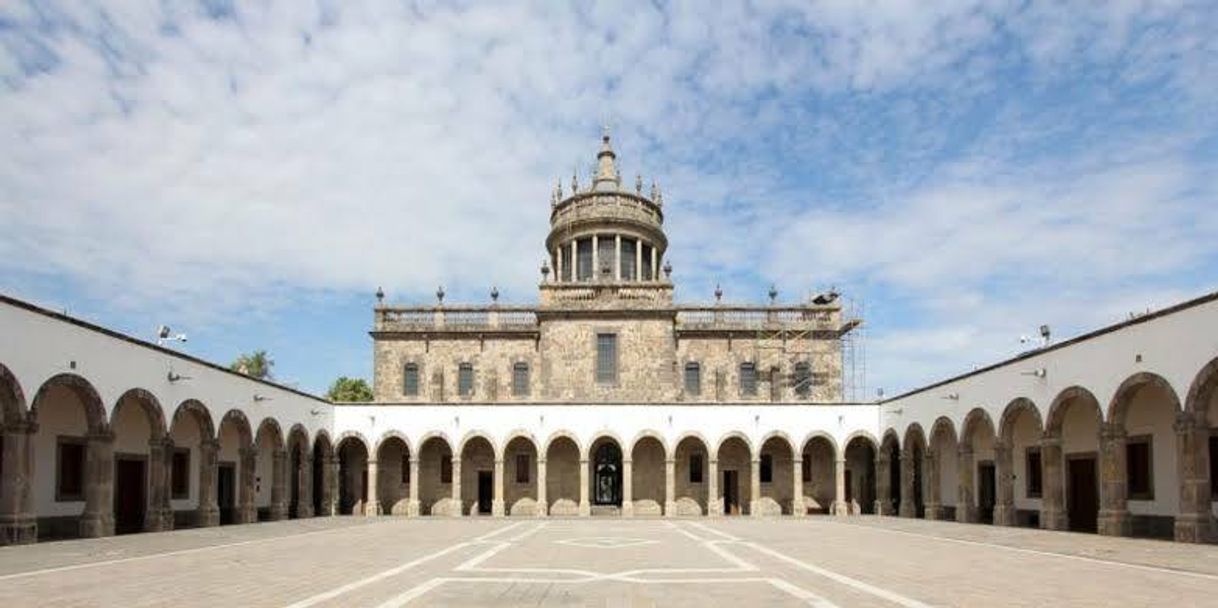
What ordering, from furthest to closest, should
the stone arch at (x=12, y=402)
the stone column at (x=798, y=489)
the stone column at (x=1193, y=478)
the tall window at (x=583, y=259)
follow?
the tall window at (x=583, y=259) < the stone column at (x=798, y=489) < the stone column at (x=1193, y=478) < the stone arch at (x=12, y=402)

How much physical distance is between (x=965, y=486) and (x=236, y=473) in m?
24.1

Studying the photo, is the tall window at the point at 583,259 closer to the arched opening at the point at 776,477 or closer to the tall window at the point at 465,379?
the tall window at the point at 465,379

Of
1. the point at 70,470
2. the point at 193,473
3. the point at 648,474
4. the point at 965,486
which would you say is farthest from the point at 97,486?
the point at 965,486

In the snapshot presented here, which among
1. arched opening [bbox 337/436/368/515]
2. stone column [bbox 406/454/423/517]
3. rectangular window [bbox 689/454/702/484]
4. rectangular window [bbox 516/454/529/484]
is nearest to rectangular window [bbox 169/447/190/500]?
Answer: stone column [bbox 406/454/423/517]

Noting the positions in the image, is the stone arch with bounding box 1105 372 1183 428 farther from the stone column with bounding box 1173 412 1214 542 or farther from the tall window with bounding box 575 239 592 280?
the tall window with bounding box 575 239 592 280

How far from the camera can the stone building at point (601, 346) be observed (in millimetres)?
41031

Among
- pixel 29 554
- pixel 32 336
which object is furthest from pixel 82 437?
pixel 29 554

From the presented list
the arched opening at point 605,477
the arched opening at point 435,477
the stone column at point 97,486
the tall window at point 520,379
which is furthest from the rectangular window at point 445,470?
the stone column at point 97,486

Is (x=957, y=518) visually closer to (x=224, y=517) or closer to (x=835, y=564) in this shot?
(x=835, y=564)

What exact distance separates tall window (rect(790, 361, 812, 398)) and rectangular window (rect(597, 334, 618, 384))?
7.95 metres

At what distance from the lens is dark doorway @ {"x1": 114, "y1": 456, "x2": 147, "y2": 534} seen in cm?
2627

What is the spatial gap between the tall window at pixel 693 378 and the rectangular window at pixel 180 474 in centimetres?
2099

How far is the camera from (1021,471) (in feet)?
98.6

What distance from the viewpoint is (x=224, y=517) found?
31828 mm
